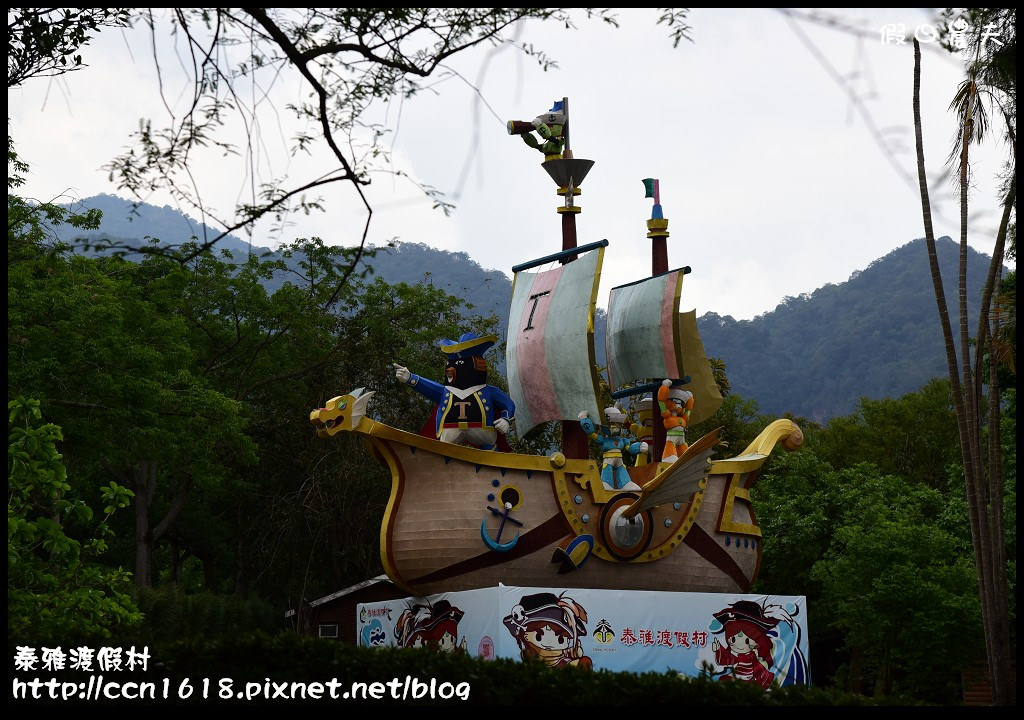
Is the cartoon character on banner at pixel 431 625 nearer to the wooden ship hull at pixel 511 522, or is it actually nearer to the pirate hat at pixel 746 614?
the wooden ship hull at pixel 511 522

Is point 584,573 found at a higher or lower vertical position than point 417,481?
lower

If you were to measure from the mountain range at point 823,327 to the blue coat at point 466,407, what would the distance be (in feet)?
155

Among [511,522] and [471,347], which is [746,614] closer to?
[511,522]

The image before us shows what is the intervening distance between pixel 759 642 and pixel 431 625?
11.5 ft

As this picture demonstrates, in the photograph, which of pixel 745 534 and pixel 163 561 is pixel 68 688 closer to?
pixel 745 534

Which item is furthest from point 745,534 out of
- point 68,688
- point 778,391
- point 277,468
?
point 778,391

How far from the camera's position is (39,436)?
338 inches

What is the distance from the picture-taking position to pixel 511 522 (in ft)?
38.9

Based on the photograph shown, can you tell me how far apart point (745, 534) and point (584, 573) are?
234 cm

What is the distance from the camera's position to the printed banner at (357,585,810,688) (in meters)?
11.2

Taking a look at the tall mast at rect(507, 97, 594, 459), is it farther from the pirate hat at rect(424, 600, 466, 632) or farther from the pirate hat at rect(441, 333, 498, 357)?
the pirate hat at rect(424, 600, 466, 632)

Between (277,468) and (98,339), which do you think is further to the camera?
(277,468)

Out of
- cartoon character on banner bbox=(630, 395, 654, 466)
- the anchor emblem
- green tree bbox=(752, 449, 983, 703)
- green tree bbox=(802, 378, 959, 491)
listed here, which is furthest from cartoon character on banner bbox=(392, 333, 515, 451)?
green tree bbox=(802, 378, 959, 491)

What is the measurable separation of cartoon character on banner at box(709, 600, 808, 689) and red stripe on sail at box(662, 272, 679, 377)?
3.23 meters
